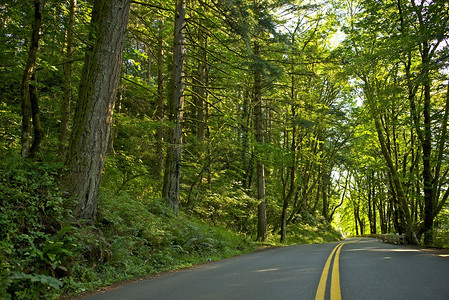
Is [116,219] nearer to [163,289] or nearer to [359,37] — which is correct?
[163,289]

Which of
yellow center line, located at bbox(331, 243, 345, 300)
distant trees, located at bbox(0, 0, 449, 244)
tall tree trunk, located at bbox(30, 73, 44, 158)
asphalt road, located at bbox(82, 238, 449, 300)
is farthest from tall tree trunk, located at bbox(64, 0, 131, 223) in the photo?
yellow center line, located at bbox(331, 243, 345, 300)

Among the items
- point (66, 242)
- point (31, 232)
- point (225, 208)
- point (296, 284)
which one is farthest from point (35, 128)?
point (225, 208)

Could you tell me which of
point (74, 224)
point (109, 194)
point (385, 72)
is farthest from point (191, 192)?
point (385, 72)

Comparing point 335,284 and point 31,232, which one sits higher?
point 31,232

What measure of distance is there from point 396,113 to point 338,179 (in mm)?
25060

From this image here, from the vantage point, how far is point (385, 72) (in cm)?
2069

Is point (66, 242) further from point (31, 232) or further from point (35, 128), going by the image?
point (35, 128)

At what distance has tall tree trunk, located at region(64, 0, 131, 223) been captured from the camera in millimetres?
6973

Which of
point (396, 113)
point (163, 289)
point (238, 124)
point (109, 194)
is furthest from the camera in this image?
point (396, 113)

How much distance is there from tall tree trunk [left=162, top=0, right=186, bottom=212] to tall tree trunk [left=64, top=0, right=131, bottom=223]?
4.44 metres

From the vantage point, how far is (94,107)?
7.18m

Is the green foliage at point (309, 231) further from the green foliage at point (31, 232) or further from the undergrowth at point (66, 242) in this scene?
the green foliage at point (31, 232)

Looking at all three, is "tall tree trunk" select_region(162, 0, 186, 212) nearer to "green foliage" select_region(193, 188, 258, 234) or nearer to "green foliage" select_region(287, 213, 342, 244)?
"green foliage" select_region(193, 188, 258, 234)

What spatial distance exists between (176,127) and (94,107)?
509cm
